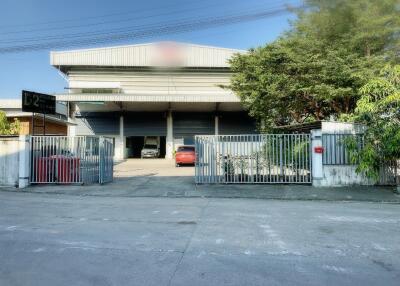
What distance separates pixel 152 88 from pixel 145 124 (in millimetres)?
3534

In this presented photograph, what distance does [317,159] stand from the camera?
13.2 m

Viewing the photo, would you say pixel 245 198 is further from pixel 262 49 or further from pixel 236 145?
pixel 262 49

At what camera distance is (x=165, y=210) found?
29.7 feet

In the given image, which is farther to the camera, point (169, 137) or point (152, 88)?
point (152, 88)

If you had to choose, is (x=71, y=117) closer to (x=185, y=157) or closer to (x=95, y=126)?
(x=95, y=126)

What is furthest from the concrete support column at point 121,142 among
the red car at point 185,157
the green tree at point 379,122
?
the green tree at point 379,122

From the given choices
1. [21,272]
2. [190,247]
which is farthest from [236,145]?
[21,272]

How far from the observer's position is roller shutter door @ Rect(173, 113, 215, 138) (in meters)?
33.8

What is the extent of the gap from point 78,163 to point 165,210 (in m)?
6.53

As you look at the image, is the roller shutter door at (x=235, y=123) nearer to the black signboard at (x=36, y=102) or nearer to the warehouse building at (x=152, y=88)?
the warehouse building at (x=152, y=88)

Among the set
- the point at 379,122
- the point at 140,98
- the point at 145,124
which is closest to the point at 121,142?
the point at 145,124

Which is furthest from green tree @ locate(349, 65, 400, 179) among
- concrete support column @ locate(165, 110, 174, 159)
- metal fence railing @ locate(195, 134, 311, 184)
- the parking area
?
concrete support column @ locate(165, 110, 174, 159)

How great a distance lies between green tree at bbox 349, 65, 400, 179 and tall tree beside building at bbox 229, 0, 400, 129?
1.72 m

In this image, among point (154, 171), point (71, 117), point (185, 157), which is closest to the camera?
point (154, 171)
